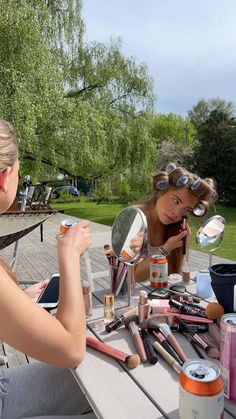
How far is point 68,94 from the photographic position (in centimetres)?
1312

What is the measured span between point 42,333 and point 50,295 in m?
0.79

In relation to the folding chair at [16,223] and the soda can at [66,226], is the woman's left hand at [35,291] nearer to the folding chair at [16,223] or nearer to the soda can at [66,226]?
the soda can at [66,226]

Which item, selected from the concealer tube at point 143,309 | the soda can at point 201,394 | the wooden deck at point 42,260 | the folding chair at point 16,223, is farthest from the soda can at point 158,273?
the wooden deck at point 42,260

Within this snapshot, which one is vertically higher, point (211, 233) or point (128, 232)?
point (128, 232)

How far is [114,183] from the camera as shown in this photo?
703 inches

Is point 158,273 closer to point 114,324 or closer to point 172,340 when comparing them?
point 114,324

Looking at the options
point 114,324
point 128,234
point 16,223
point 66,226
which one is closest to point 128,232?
point 128,234

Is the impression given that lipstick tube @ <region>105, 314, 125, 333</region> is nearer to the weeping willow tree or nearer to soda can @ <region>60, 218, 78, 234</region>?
soda can @ <region>60, 218, 78, 234</region>

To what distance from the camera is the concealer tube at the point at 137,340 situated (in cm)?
123

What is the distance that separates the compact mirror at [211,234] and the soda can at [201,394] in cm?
119

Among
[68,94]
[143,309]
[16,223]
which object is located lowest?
[16,223]

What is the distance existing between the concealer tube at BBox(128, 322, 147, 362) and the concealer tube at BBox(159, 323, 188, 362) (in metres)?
0.09

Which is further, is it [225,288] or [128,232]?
[128,232]

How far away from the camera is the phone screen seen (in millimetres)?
1742
